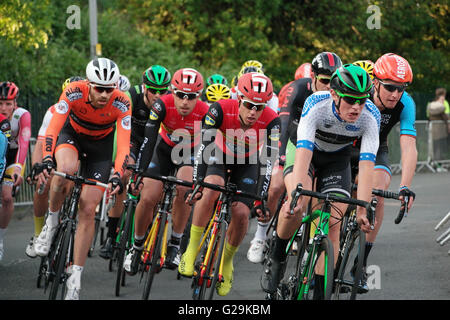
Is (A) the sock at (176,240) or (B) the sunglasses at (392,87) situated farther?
(A) the sock at (176,240)

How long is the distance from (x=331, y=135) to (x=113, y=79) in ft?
6.94

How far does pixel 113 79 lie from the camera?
26.1ft

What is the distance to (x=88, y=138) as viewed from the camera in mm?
8523

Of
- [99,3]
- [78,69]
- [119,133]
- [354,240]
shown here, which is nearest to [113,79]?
[119,133]

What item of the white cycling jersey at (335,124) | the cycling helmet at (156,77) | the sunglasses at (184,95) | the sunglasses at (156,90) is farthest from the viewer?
the sunglasses at (156,90)

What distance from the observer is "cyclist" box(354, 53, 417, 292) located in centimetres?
783

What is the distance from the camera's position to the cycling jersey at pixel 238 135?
27.6ft

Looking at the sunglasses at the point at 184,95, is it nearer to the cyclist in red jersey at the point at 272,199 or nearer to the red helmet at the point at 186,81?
the red helmet at the point at 186,81

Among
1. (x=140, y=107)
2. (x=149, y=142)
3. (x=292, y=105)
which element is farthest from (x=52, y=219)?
(x=292, y=105)

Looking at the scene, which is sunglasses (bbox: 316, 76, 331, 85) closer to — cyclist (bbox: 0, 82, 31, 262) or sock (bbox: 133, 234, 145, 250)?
sock (bbox: 133, 234, 145, 250)

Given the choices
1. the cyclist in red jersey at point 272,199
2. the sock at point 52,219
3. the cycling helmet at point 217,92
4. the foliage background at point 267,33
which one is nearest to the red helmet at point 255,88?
the cyclist in red jersey at point 272,199

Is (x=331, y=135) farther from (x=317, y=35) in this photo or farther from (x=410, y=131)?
(x=317, y=35)

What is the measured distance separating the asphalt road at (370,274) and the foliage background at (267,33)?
13580mm

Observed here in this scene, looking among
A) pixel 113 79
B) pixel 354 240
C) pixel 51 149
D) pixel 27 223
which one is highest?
pixel 113 79
